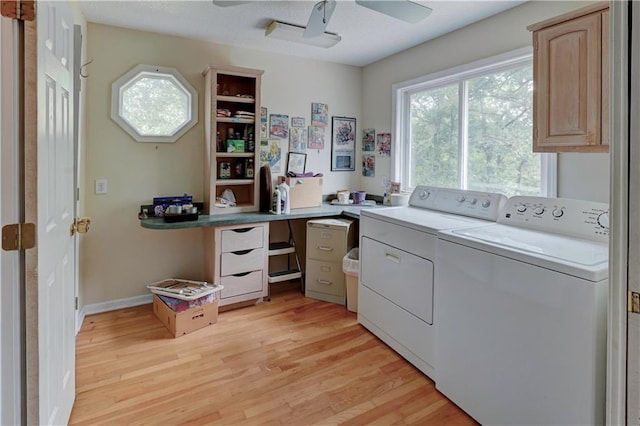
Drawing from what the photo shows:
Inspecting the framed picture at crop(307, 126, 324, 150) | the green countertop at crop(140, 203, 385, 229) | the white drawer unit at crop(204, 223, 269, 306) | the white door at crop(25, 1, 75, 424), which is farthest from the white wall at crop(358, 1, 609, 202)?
the white door at crop(25, 1, 75, 424)

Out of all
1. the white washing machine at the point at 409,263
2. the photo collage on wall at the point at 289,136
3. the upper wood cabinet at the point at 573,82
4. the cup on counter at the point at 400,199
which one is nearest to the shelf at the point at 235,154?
the photo collage on wall at the point at 289,136

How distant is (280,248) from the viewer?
11.3 feet

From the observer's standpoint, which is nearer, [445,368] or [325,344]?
[445,368]

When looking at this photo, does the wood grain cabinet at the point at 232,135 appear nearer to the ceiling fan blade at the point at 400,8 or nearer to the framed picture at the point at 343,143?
the framed picture at the point at 343,143

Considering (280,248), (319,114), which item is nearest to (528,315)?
(280,248)

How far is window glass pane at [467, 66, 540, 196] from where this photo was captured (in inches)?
99.2

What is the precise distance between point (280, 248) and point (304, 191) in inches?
24.3

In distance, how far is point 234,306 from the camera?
3148 mm

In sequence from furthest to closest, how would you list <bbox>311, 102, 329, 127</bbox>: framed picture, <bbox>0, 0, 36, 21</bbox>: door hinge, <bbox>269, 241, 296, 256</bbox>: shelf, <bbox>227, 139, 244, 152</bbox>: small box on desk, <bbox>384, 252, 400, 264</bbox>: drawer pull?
1. <bbox>311, 102, 329, 127</bbox>: framed picture
2. <bbox>269, 241, 296, 256</bbox>: shelf
3. <bbox>227, 139, 244, 152</bbox>: small box on desk
4. <bbox>384, 252, 400, 264</bbox>: drawer pull
5. <bbox>0, 0, 36, 21</bbox>: door hinge

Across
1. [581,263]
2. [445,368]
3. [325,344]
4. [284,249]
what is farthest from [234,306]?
[581,263]

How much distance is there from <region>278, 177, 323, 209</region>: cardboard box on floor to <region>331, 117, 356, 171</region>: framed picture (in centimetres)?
48

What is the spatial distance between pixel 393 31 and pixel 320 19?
3.01 ft

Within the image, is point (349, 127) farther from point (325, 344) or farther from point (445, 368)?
point (445, 368)

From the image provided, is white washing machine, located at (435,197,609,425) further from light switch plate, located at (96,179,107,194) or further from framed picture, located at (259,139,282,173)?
light switch plate, located at (96,179,107,194)
